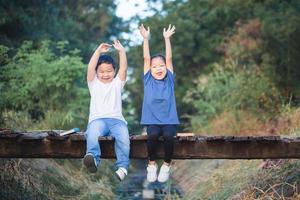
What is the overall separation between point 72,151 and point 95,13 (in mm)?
23748

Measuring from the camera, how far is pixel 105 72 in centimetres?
720

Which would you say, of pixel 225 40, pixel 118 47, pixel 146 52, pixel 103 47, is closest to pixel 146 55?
pixel 146 52

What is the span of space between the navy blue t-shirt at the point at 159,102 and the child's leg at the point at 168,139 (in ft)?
0.25

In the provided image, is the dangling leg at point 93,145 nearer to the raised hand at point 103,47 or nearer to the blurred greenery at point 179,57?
the raised hand at point 103,47

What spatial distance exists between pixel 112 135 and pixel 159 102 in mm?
699

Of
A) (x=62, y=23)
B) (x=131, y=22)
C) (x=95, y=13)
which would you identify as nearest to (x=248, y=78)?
(x=62, y=23)

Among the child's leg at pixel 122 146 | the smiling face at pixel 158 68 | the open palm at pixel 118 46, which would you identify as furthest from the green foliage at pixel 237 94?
the child's leg at pixel 122 146

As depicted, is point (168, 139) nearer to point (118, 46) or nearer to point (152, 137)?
point (152, 137)

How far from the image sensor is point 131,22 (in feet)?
116

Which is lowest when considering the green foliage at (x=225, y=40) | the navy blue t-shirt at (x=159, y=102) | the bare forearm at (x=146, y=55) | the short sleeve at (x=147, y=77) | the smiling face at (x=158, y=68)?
the navy blue t-shirt at (x=159, y=102)

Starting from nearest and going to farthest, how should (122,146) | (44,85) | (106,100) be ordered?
(122,146), (106,100), (44,85)

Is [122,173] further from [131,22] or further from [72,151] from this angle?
[131,22]

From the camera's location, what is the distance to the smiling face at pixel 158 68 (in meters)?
7.09

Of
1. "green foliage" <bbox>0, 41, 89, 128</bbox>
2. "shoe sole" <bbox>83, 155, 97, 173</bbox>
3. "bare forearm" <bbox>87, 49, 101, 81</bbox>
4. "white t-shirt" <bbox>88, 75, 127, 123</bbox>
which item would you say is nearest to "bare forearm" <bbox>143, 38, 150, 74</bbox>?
"white t-shirt" <bbox>88, 75, 127, 123</bbox>
